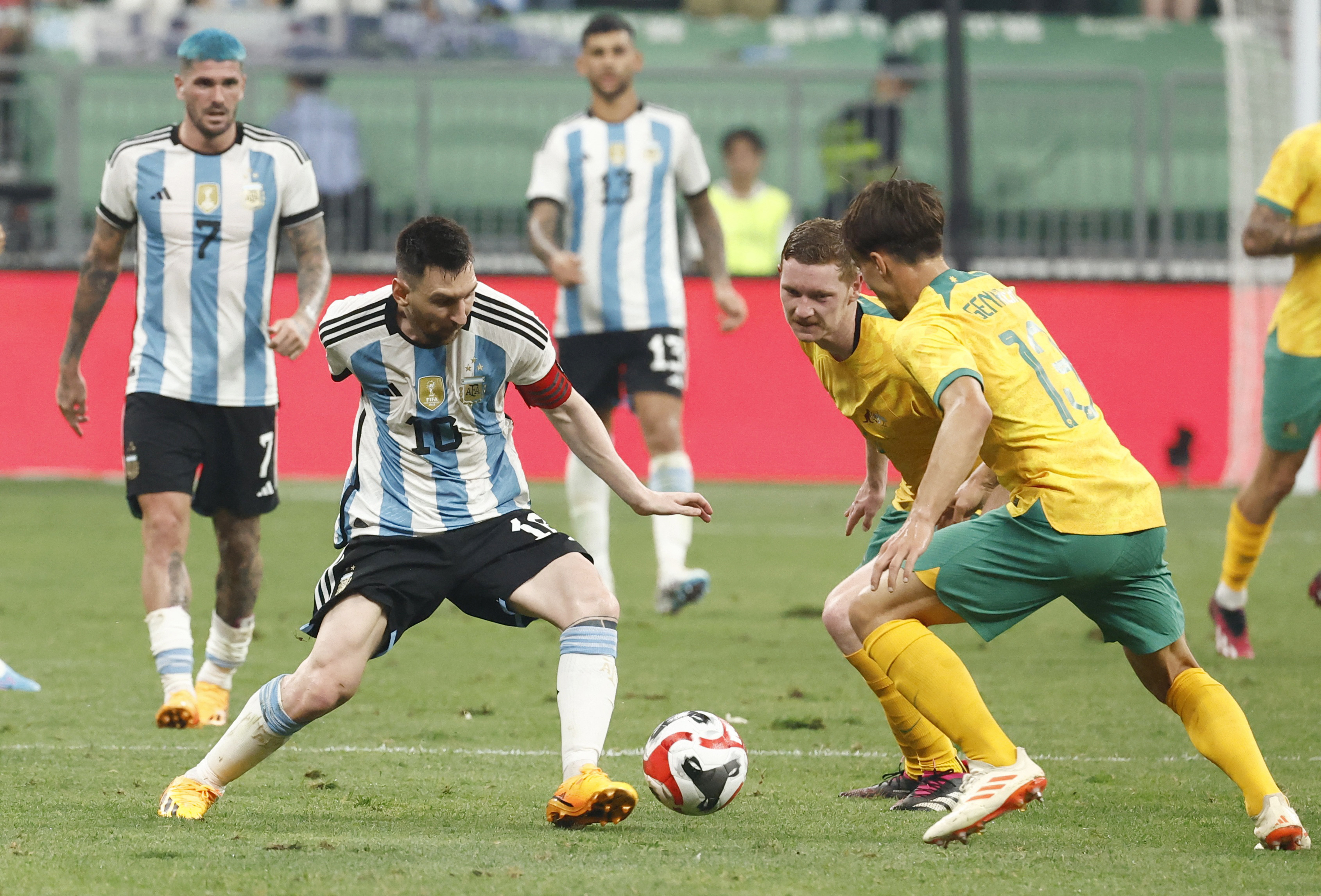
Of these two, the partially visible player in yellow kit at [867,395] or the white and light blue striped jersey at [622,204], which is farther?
the white and light blue striped jersey at [622,204]

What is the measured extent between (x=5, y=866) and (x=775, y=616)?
5.13 m

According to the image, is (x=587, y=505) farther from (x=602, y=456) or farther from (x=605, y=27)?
(x=602, y=456)

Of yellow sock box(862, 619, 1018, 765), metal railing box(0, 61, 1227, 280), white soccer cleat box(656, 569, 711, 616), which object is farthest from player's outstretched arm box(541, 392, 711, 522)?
metal railing box(0, 61, 1227, 280)

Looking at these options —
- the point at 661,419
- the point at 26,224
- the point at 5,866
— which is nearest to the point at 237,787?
the point at 5,866

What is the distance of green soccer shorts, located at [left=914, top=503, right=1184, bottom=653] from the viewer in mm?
4258

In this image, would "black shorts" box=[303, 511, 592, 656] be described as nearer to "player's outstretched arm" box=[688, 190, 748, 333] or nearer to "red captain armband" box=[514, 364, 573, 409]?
"red captain armband" box=[514, 364, 573, 409]

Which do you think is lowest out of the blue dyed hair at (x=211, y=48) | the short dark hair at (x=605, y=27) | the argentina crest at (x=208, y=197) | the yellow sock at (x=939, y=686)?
the yellow sock at (x=939, y=686)

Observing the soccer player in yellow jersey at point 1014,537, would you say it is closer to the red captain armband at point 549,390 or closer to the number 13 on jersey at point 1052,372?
the number 13 on jersey at point 1052,372

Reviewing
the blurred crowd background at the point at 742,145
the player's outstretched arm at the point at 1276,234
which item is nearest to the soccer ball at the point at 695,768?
the player's outstretched arm at the point at 1276,234

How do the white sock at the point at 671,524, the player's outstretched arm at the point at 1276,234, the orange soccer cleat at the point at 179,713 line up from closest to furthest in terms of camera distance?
the orange soccer cleat at the point at 179,713 → the player's outstretched arm at the point at 1276,234 → the white sock at the point at 671,524

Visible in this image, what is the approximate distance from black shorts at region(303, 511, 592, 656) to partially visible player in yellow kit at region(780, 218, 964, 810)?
0.79 metres

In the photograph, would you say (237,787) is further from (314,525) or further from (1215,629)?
(314,525)

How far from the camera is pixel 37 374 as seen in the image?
13.9 m

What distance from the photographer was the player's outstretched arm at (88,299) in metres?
6.29
